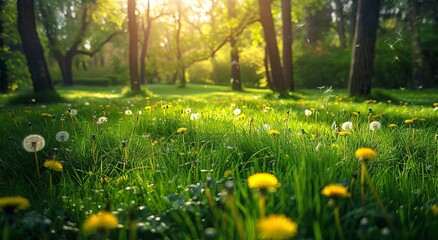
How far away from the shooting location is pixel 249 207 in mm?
1561

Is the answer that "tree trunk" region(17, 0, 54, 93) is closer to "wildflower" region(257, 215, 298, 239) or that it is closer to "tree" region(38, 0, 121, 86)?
"wildflower" region(257, 215, 298, 239)

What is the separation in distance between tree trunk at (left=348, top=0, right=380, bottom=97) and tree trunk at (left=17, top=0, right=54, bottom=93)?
9.54 m

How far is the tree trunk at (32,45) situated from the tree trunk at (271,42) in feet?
24.5

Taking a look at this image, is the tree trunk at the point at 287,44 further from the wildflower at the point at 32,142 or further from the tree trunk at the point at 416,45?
the wildflower at the point at 32,142

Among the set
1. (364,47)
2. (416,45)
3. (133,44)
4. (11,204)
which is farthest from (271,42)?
(11,204)

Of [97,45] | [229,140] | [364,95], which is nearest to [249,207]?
[229,140]

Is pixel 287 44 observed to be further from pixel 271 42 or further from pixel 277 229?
pixel 277 229

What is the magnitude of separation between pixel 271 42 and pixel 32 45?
792 centimetres

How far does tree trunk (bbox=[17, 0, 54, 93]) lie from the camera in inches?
439

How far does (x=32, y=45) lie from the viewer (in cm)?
1134

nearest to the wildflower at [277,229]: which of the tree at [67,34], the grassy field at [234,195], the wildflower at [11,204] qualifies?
the grassy field at [234,195]

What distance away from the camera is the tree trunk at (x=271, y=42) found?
→ 12.4 meters

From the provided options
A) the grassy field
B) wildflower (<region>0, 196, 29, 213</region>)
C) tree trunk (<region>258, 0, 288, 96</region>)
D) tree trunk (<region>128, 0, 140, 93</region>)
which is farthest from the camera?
tree trunk (<region>128, 0, 140, 93</region>)

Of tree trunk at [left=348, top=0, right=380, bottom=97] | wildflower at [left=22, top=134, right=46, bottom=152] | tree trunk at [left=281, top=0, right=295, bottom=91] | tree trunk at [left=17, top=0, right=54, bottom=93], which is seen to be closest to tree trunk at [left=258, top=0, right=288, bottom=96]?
tree trunk at [left=348, top=0, right=380, bottom=97]
